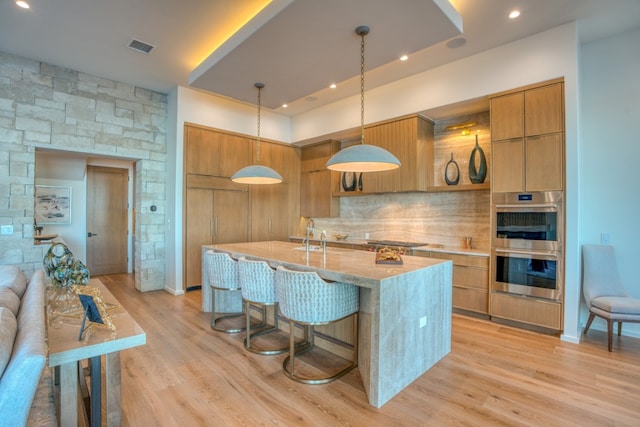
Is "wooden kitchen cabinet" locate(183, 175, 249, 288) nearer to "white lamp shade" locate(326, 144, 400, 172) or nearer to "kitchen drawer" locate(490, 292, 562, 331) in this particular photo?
"white lamp shade" locate(326, 144, 400, 172)

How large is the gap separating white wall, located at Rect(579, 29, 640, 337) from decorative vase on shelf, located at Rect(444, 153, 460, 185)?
1.45 m

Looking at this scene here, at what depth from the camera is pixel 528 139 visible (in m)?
3.62

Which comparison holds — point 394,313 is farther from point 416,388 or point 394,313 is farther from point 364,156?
point 364,156

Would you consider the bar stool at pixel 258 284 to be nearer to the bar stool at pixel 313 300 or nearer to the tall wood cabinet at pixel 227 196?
the bar stool at pixel 313 300

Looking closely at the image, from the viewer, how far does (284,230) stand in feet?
22.0

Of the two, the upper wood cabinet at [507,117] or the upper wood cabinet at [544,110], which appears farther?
the upper wood cabinet at [507,117]

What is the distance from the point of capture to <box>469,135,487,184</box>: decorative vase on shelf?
4309mm

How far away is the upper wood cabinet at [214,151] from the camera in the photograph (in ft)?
17.4

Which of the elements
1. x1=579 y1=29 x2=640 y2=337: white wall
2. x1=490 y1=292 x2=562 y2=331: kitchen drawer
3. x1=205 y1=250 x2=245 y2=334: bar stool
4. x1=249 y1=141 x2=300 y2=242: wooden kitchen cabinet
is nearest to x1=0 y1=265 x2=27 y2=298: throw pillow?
x1=205 y1=250 x2=245 y2=334: bar stool

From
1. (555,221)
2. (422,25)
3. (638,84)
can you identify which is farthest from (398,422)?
(638,84)

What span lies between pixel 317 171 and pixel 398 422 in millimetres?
5076

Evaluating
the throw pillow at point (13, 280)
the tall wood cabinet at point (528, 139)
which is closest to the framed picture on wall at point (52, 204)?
the throw pillow at point (13, 280)

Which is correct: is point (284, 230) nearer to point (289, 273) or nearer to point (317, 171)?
point (317, 171)

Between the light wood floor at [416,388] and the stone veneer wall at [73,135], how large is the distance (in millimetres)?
2436
